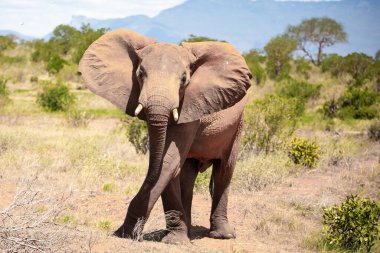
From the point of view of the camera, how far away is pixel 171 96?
16.5ft

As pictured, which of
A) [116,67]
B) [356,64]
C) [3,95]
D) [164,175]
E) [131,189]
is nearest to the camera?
[164,175]

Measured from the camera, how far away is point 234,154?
7242 millimetres

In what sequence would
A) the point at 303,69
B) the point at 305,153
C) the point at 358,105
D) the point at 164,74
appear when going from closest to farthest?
1. the point at 164,74
2. the point at 305,153
3. the point at 358,105
4. the point at 303,69

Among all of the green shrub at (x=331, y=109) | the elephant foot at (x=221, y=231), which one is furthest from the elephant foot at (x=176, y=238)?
the green shrub at (x=331, y=109)

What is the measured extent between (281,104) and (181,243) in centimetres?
742

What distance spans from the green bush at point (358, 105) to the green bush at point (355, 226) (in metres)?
13.7

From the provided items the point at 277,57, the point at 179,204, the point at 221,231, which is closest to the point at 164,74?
the point at 179,204

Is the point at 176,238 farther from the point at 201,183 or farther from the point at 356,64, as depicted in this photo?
the point at 356,64

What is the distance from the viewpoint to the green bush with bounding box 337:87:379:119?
20.3 metres

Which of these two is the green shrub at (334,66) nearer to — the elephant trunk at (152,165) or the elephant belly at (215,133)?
the elephant belly at (215,133)

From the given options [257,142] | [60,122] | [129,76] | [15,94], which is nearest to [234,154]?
[129,76]

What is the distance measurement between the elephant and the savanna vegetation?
0.51 m

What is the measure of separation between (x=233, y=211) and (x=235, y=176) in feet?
6.04

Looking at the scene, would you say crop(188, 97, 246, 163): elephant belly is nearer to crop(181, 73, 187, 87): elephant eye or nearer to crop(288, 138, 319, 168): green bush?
crop(181, 73, 187, 87): elephant eye
